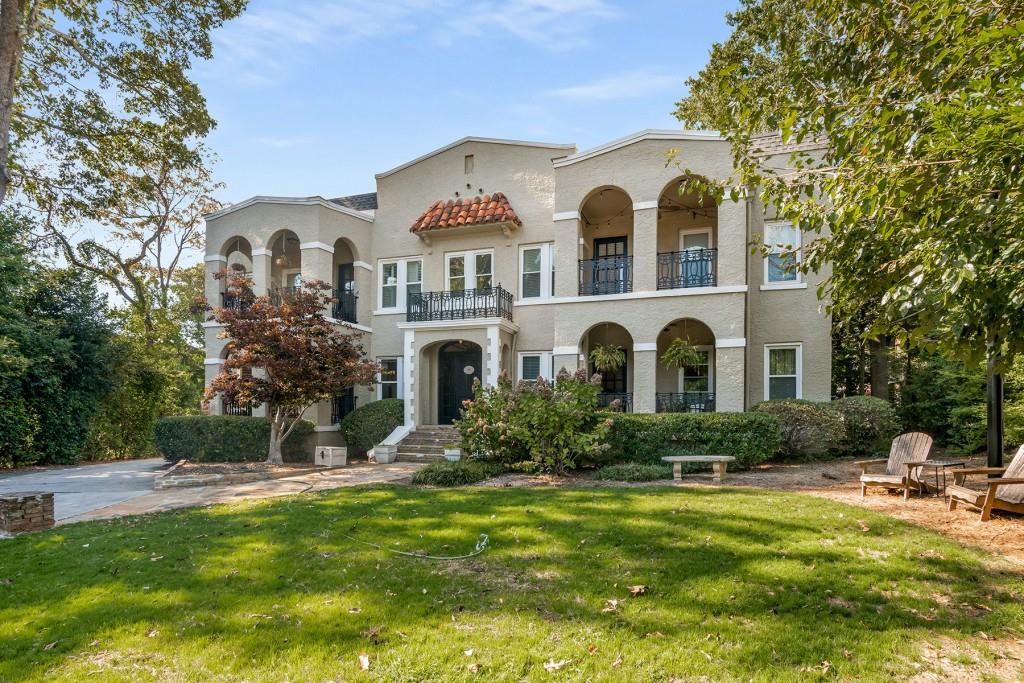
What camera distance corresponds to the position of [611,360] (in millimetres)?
16547

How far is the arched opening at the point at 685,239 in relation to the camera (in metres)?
16.0

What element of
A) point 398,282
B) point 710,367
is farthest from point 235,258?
point 710,367

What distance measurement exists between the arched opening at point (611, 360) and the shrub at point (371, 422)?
6.27m

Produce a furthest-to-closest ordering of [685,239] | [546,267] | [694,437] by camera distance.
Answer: [546,267] < [685,239] < [694,437]

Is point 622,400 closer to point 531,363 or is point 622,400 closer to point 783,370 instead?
point 531,363

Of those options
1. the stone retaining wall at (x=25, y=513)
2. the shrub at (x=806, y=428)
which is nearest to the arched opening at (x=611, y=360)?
the shrub at (x=806, y=428)

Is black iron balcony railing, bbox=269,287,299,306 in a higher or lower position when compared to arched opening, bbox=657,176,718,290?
lower

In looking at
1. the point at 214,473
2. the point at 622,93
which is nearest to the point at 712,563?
the point at 622,93

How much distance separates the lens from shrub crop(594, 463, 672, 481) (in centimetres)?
1124

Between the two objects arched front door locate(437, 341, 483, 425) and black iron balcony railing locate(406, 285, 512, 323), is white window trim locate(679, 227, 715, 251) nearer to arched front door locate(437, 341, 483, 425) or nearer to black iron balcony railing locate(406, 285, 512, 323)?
black iron balcony railing locate(406, 285, 512, 323)

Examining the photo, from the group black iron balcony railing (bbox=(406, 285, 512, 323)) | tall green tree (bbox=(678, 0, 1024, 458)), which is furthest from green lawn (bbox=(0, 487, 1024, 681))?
black iron balcony railing (bbox=(406, 285, 512, 323))

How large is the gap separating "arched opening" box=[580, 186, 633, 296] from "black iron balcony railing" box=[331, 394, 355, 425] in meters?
8.92

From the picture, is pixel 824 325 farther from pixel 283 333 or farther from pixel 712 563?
pixel 283 333

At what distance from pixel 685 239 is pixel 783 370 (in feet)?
15.9
